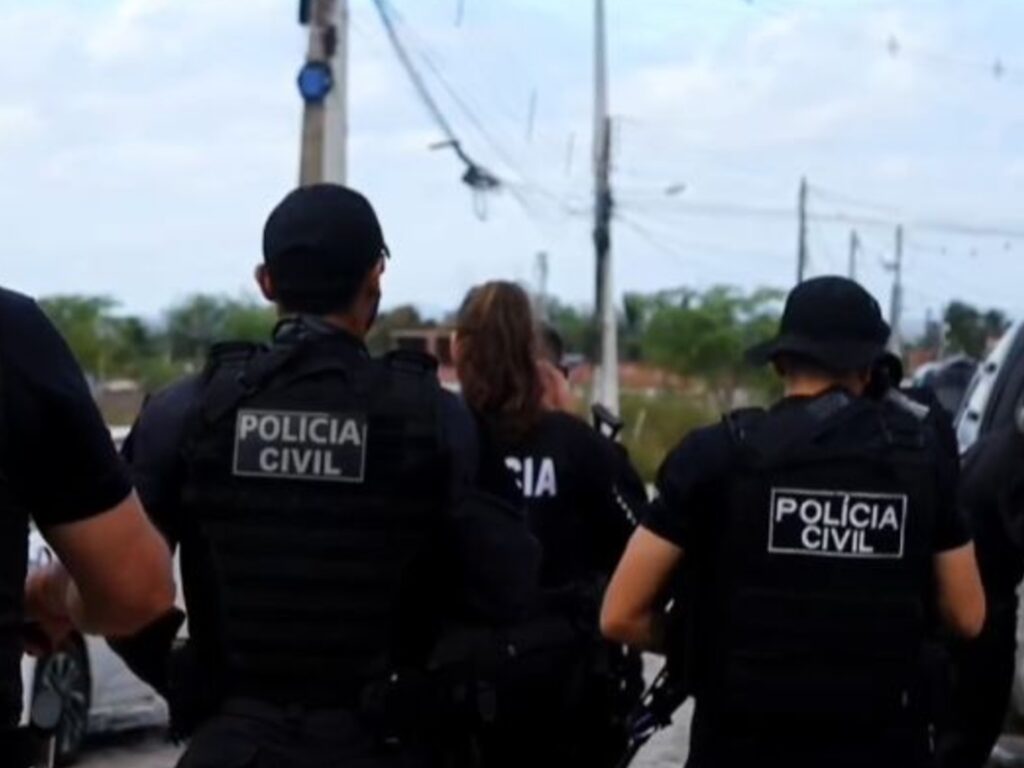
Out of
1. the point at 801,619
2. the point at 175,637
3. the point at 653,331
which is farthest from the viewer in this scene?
the point at 653,331

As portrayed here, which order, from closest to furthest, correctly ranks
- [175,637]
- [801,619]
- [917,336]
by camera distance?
[175,637], [801,619], [917,336]

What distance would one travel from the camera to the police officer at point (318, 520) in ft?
14.3

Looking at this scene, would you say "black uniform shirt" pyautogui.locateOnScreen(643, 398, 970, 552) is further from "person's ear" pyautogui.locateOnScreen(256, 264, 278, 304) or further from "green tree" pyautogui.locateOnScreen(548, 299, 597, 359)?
"green tree" pyautogui.locateOnScreen(548, 299, 597, 359)

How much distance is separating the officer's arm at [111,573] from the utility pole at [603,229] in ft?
151

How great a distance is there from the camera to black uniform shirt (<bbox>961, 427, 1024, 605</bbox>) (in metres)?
6.06

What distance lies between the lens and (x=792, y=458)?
16.0 feet

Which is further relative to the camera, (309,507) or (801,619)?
→ (801,619)

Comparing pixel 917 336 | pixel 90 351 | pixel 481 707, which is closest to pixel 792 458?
pixel 481 707

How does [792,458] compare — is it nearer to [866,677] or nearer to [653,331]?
[866,677]

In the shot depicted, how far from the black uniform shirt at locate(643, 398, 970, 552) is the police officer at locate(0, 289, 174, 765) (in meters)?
1.65

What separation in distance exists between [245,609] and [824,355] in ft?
4.15

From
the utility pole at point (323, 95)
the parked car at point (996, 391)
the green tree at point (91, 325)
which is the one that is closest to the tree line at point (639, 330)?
the green tree at point (91, 325)

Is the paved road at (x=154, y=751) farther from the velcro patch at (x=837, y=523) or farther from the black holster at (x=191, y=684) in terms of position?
the black holster at (x=191, y=684)

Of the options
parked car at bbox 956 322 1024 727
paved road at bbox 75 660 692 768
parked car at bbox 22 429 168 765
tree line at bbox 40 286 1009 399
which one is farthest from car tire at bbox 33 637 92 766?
tree line at bbox 40 286 1009 399
